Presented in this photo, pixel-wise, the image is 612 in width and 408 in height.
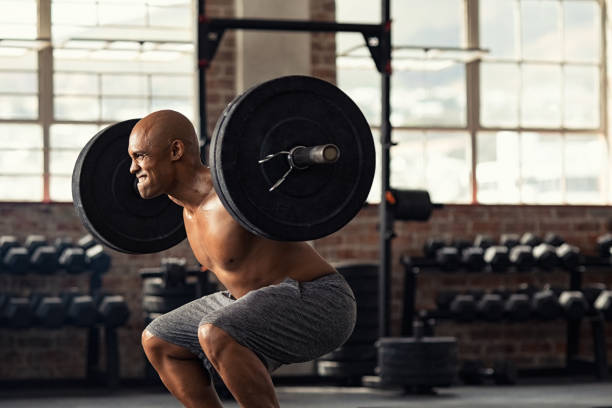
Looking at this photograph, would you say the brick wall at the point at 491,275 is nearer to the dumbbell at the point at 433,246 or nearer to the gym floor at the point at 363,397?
the dumbbell at the point at 433,246

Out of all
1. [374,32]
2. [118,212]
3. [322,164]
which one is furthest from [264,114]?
[374,32]

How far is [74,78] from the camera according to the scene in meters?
6.24

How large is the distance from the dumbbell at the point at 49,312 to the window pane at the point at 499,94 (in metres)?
3.04

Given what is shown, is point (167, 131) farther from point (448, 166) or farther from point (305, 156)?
point (448, 166)

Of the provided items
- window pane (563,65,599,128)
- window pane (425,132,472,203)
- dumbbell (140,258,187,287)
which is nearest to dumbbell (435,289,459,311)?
window pane (425,132,472,203)

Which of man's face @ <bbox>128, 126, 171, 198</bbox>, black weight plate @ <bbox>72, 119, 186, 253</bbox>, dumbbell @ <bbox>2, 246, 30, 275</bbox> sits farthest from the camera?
dumbbell @ <bbox>2, 246, 30, 275</bbox>

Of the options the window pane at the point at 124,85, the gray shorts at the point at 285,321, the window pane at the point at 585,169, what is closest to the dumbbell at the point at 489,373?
the window pane at the point at 585,169

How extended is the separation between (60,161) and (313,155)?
4.03 meters

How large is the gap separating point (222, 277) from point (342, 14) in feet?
13.9

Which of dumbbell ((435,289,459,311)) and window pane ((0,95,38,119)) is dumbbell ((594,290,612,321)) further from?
window pane ((0,95,38,119))

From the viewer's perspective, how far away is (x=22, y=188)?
6141 mm

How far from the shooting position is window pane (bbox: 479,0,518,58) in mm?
6910

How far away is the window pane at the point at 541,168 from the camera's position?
694 centimetres

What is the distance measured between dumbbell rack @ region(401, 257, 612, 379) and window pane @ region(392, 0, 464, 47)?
1529mm
